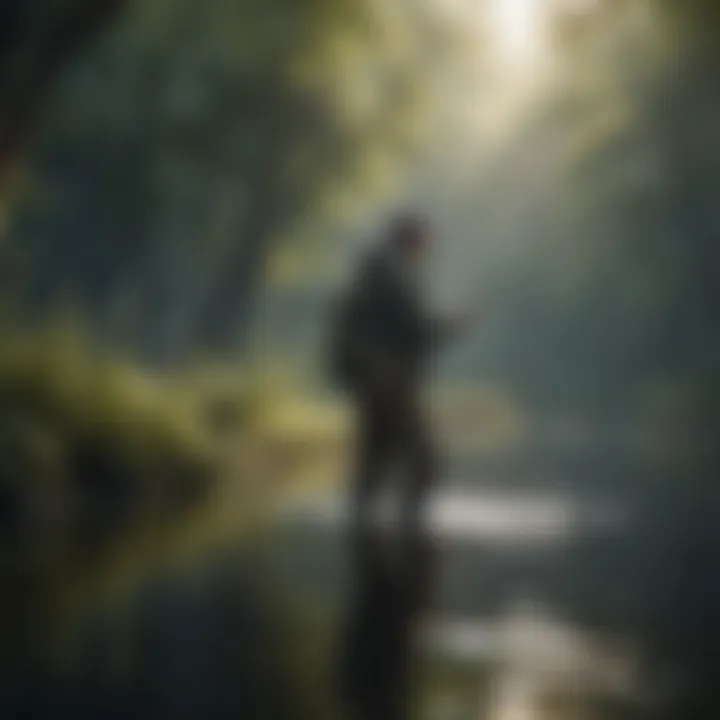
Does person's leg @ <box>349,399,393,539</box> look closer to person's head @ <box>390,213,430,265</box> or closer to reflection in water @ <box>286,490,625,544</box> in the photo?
reflection in water @ <box>286,490,625,544</box>

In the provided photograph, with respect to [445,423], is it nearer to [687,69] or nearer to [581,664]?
[581,664]

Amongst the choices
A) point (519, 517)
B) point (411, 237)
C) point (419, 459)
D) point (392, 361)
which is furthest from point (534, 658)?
point (411, 237)

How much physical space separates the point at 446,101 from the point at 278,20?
0.24 m

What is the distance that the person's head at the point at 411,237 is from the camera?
1759 millimetres

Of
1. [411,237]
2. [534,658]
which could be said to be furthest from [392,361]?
[534,658]

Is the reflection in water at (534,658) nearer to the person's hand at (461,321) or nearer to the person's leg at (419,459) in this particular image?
the person's leg at (419,459)

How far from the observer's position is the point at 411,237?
1.76m

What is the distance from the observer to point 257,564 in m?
1.71

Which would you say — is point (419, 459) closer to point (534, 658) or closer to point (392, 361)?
point (392, 361)

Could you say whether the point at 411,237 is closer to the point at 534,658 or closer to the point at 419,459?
the point at 419,459

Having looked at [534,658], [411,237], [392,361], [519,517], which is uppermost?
[411,237]

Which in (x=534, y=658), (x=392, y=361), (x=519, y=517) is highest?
(x=392, y=361)

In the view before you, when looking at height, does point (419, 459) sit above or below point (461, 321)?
below

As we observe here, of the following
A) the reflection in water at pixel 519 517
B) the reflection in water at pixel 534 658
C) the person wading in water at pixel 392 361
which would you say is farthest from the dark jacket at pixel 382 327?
the reflection in water at pixel 534 658
